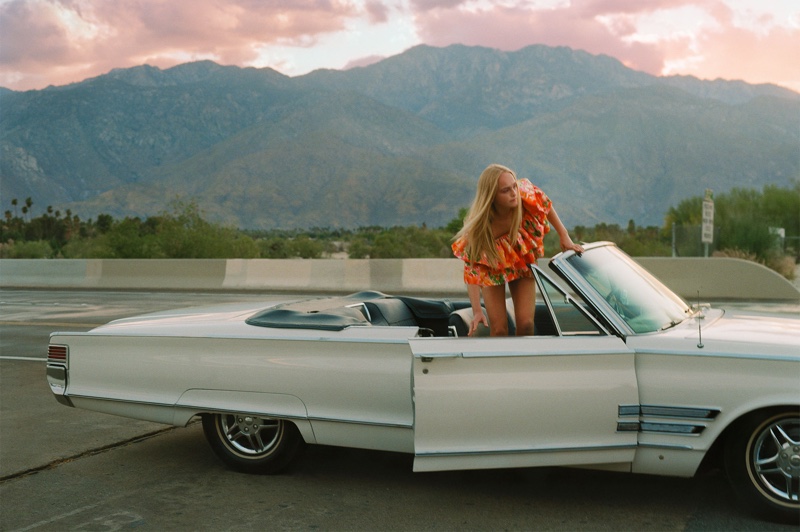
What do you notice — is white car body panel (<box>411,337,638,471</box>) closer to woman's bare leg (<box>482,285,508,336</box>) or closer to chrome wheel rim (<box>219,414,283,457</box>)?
woman's bare leg (<box>482,285,508,336</box>)

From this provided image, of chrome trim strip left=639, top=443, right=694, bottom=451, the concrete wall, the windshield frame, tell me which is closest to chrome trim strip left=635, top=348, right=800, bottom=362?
the windshield frame

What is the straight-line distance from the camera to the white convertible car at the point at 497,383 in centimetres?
445

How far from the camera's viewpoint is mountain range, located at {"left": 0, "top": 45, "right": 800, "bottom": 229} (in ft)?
372

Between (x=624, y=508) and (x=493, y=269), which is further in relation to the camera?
(x=493, y=269)

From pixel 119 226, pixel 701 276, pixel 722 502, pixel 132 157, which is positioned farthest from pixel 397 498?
pixel 132 157

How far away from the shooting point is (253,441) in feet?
18.0

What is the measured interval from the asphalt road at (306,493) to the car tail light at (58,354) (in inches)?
26.3

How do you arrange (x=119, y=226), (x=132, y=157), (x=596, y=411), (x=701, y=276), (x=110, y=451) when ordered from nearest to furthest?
1. (x=596, y=411)
2. (x=110, y=451)
3. (x=701, y=276)
4. (x=119, y=226)
5. (x=132, y=157)

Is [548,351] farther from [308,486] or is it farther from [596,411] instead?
[308,486]

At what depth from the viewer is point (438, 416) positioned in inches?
179

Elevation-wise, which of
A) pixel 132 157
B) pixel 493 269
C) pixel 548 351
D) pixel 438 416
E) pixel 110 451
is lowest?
pixel 110 451

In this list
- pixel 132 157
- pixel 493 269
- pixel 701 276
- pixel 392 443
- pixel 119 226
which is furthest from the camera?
pixel 132 157

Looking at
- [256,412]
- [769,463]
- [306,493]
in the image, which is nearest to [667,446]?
[769,463]

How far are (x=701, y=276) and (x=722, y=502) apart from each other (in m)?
13.1
